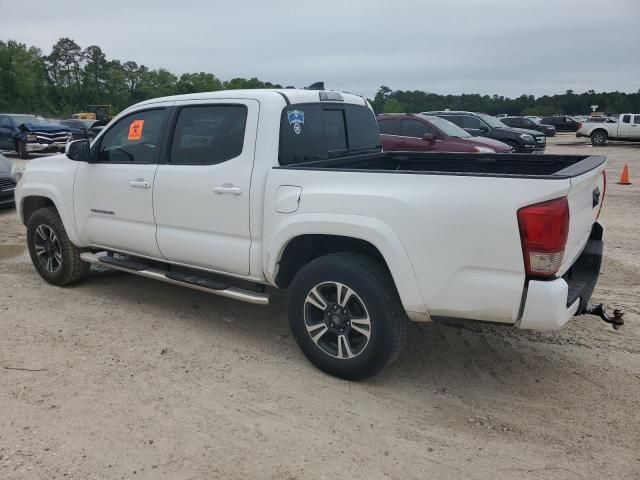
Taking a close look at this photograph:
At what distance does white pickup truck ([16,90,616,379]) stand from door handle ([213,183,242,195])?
0.05ft

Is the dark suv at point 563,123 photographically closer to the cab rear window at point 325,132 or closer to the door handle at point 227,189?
the cab rear window at point 325,132

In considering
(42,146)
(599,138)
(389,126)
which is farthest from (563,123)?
(42,146)

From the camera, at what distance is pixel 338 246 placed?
3.76 m

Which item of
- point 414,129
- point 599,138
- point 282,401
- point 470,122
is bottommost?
point 282,401

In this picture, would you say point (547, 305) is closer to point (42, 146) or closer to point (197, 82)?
point (42, 146)

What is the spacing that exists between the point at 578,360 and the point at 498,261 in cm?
158

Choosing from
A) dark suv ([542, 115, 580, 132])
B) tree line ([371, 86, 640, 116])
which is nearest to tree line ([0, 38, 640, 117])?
tree line ([371, 86, 640, 116])

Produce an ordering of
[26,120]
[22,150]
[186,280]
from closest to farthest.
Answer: [186,280] < [22,150] < [26,120]

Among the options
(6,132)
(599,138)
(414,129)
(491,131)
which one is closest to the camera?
(414,129)

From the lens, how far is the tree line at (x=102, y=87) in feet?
203

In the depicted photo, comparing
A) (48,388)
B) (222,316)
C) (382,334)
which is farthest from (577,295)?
(48,388)

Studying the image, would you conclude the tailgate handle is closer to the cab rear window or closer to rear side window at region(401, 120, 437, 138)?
the cab rear window

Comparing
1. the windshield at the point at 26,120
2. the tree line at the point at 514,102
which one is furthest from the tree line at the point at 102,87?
the windshield at the point at 26,120

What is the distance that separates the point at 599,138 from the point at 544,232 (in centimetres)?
2830
